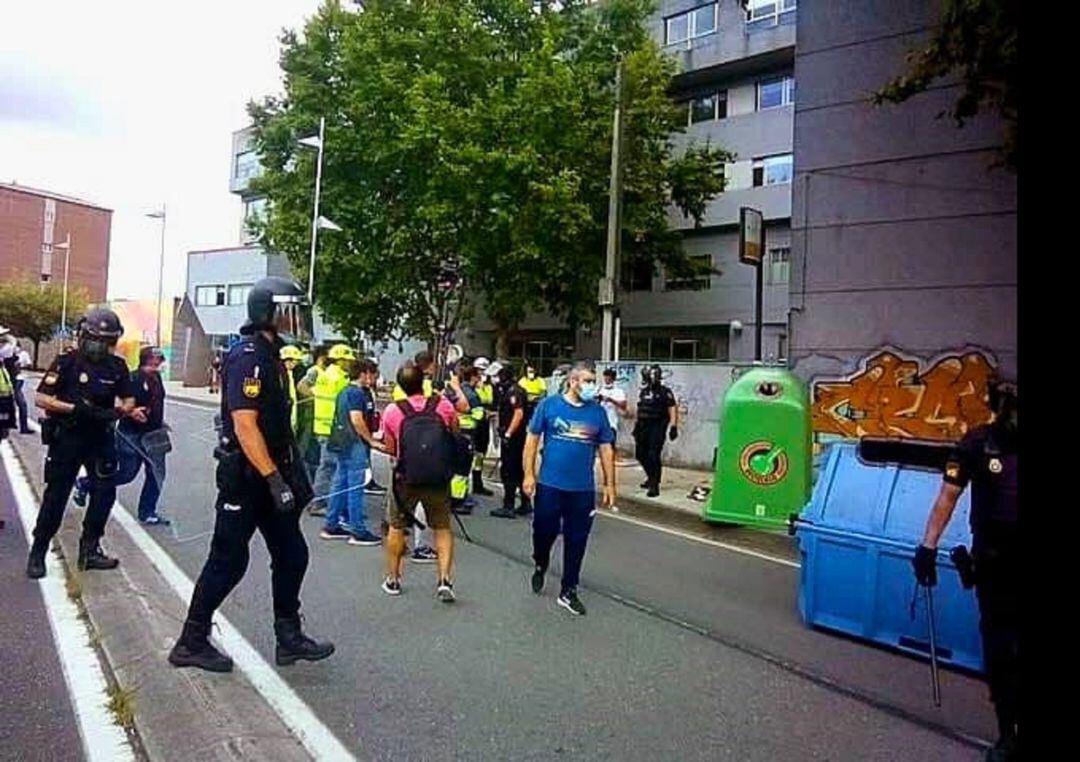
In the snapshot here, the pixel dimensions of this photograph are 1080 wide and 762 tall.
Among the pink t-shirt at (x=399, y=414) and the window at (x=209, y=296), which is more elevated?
the window at (x=209, y=296)

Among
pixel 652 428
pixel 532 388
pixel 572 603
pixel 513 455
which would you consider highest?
pixel 532 388

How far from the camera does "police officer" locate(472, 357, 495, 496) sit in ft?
37.2

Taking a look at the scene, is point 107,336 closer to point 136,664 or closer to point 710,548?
point 136,664

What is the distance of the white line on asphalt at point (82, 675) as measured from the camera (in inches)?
151

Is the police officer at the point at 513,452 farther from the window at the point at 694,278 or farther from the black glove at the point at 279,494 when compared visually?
the window at the point at 694,278

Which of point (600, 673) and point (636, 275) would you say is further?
point (636, 275)

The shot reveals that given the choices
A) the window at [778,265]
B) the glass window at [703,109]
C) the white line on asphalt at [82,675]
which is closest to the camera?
the white line on asphalt at [82,675]

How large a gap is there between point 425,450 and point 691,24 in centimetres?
2952

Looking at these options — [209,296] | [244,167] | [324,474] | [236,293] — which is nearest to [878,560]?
[324,474]

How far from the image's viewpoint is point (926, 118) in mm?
13594

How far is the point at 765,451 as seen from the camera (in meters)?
9.70

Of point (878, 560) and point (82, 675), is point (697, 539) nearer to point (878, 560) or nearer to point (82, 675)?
point (878, 560)

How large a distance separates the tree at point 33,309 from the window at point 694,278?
44529 millimetres

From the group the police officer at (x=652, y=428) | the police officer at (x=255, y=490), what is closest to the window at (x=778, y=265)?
the police officer at (x=652, y=428)
